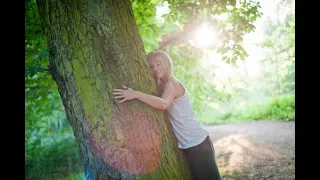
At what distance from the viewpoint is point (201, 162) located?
2066 millimetres

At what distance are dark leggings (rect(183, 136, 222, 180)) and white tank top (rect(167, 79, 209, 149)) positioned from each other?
5 centimetres

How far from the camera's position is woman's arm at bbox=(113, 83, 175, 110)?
5.66 feet

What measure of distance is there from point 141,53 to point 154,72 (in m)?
0.24

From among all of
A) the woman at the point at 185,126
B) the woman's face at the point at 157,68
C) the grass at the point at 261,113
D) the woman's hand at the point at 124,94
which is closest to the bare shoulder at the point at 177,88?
the woman at the point at 185,126

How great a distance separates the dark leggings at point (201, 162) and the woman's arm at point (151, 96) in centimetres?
43

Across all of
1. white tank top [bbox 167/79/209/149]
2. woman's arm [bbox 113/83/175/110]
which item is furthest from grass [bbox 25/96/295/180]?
woman's arm [bbox 113/83/175/110]

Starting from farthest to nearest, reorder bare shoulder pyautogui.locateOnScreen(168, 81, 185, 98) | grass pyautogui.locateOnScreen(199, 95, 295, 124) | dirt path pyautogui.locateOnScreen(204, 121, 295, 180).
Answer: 1. grass pyautogui.locateOnScreen(199, 95, 295, 124)
2. dirt path pyautogui.locateOnScreen(204, 121, 295, 180)
3. bare shoulder pyautogui.locateOnScreen(168, 81, 185, 98)

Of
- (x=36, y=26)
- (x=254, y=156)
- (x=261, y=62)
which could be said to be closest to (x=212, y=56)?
(x=261, y=62)

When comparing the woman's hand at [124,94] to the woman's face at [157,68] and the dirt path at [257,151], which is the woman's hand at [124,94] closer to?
the woman's face at [157,68]

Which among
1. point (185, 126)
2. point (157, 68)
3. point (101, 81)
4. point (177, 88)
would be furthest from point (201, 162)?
point (101, 81)

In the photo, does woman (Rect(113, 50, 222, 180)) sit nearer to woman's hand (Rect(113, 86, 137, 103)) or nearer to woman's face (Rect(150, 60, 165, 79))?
woman's face (Rect(150, 60, 165, 79))

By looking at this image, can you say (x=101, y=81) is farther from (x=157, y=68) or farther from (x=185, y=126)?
(x=185, y=126)

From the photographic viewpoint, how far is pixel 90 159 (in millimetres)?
1780
